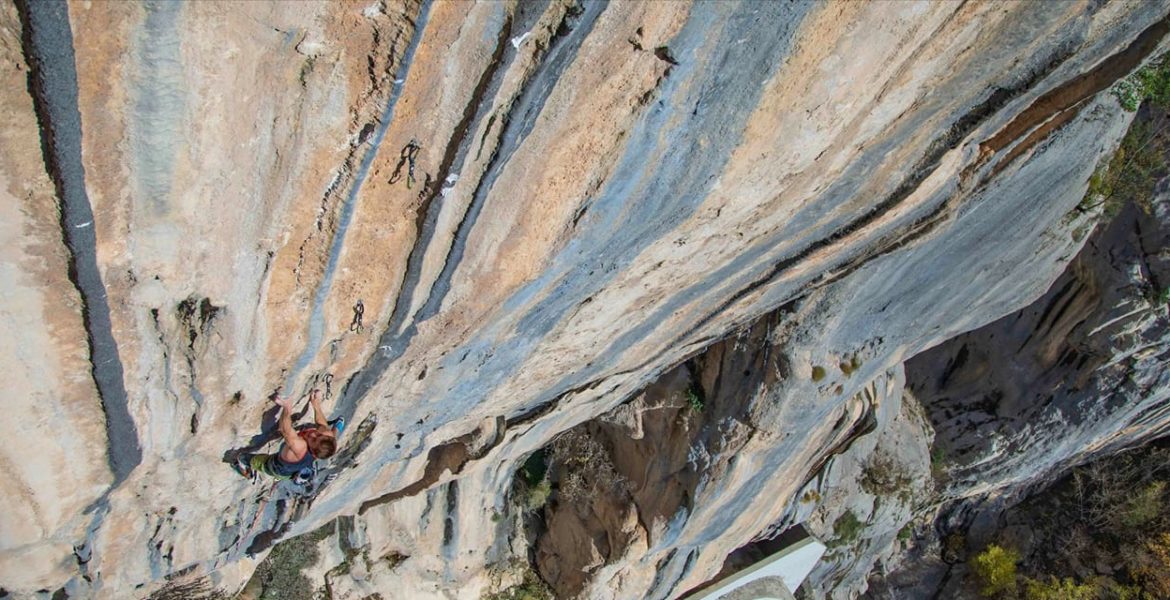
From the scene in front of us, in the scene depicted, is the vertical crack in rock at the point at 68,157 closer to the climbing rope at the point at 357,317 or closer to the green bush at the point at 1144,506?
the climbing rope at the point at 357,317

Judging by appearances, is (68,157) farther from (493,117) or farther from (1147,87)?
(1147,87)

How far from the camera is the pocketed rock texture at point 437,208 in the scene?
2.58m

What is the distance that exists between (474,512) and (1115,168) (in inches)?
290

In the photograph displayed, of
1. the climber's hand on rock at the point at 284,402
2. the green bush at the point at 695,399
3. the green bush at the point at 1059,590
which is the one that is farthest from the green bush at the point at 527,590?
the green bush at the point at 1059,590

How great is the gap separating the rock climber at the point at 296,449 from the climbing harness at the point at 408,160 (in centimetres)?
174

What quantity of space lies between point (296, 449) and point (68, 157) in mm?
2368

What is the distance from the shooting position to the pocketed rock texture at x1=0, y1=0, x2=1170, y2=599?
8.47 ft

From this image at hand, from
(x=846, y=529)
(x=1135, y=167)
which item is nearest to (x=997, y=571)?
(x=846, y=529)

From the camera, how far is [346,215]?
3.22 metres

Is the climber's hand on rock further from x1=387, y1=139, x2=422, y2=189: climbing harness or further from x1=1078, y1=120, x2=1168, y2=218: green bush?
x1=1078, y1=120, x2=1168, y2=218: green bush

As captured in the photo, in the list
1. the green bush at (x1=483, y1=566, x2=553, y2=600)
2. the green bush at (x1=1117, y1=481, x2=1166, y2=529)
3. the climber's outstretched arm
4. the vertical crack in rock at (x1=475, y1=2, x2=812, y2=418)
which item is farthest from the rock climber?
the green bush at (x1=1117, y1=481, x2=1166, y2=529)

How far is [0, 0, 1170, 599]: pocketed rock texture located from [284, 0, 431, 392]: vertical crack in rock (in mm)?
17

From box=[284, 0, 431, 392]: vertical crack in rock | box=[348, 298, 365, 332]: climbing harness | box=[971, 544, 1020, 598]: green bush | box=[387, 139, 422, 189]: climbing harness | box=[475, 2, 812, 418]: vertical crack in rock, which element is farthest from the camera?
box=[971, 544, 1020, 598]: green bush

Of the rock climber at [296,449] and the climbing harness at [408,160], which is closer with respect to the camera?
the climbing harness at [408,160]
